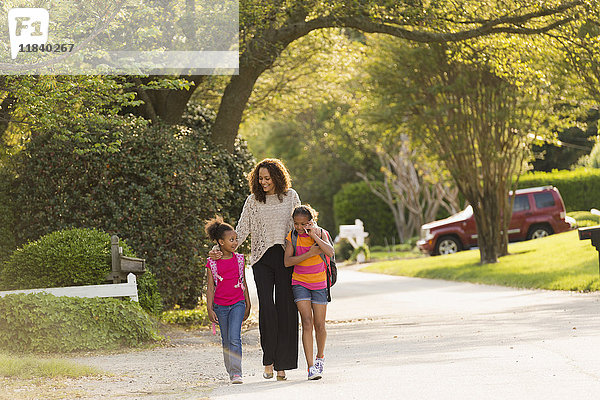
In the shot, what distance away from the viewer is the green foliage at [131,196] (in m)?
15.0

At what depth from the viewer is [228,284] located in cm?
859

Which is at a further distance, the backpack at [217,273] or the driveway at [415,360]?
the backpack at [217,273]

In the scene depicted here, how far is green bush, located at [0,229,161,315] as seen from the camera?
13125mm

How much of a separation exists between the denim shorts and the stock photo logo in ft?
18.1

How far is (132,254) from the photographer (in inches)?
556

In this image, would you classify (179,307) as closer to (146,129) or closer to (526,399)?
(146,129)

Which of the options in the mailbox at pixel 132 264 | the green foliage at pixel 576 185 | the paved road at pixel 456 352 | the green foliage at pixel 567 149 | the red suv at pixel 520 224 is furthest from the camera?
the green foliage at pixel 567 149

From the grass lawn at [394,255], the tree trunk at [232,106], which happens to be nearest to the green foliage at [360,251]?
the grass lawn at [394,255]

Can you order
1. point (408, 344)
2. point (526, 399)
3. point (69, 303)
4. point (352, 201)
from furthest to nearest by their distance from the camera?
1. point (352, 201)
2. point (69, 303)
3. point (408, 344)
4. point (526, 399)

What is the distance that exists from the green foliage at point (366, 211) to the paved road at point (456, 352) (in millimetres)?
26916

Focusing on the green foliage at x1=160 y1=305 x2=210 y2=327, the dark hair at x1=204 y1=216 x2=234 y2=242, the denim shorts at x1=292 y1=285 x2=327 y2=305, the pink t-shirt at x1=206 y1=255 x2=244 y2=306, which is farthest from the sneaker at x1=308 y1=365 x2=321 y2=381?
the green foliage at x1=160 y1=305 x2=210 y2=327

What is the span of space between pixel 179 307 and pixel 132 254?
2518 mm

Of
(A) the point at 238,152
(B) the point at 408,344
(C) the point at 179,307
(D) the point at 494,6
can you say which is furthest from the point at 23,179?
(D) the point at 494,6

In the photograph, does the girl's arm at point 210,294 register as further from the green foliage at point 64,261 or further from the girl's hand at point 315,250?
the green foliage at point 64,261
